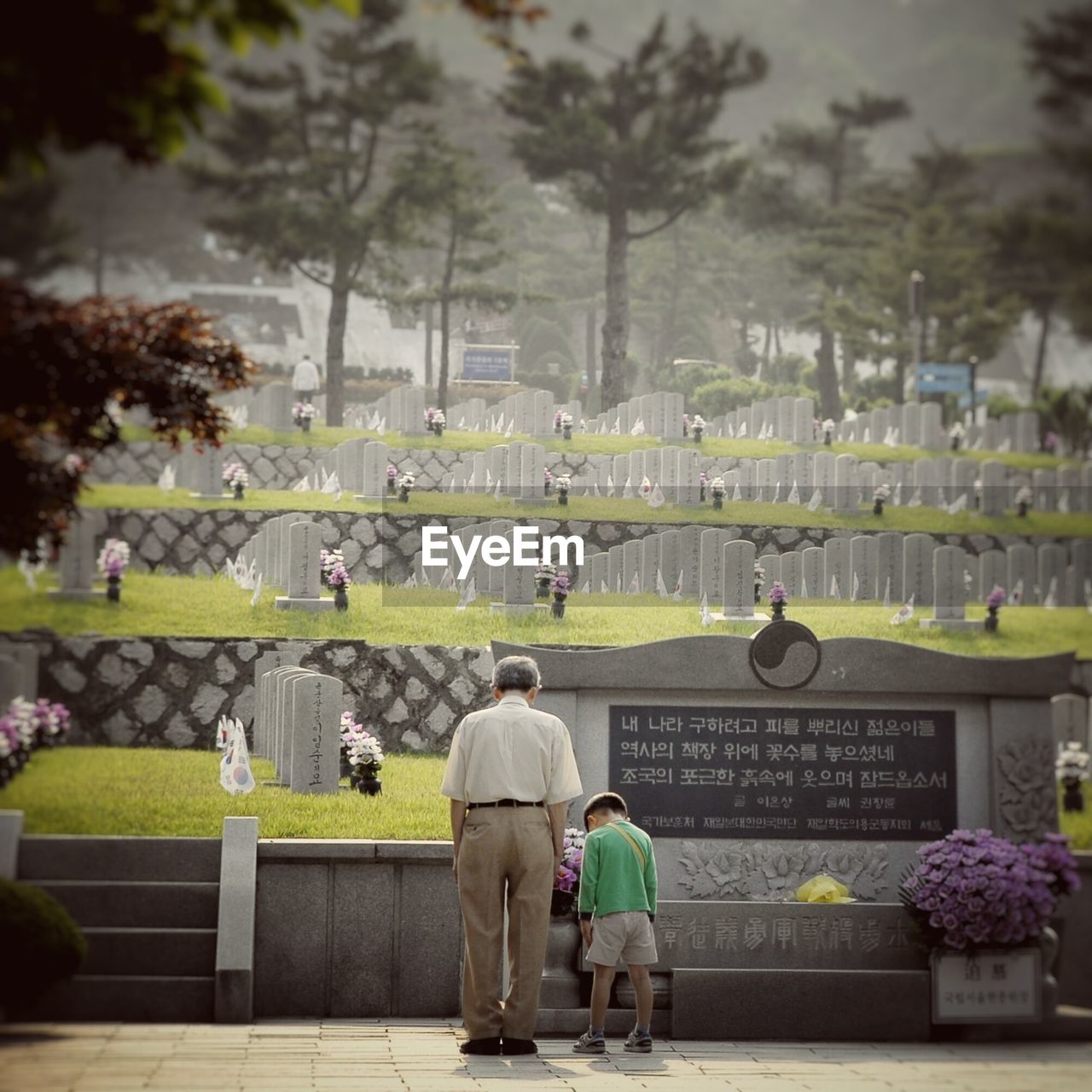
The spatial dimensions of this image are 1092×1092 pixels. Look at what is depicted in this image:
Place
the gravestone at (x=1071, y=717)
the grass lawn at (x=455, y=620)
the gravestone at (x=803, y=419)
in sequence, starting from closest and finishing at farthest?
the gravestone at (x=1071, y=717) < the grass lawn at (x=455, y=620) < the gravestone at (x=803, y=419)

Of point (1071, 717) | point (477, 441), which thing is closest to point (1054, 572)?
point (1071, 717)

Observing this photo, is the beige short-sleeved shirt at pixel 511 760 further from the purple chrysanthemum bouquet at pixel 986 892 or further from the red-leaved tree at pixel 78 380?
the purple chrysanthemum bouquet at pixel 986 892

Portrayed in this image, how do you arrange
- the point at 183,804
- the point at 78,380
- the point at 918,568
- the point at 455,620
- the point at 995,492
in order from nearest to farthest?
1. the point at 78,380
2. the point at 183,804
3. the point at 455,620
4. the point at 918,568
5. the point at 995,492

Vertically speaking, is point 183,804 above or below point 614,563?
below

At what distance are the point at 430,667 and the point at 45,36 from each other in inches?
278

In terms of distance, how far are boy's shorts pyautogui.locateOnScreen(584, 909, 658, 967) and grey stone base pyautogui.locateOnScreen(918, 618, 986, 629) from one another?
5.02 m

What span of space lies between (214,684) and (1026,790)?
520 cm

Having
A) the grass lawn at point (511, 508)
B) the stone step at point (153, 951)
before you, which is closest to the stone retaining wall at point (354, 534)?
the grass lawn at point (511, 508)

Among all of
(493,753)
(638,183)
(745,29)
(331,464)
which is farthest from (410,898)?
(745,29)

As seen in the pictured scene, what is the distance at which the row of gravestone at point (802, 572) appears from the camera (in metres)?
11.1

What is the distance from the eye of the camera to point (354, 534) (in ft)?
36.5

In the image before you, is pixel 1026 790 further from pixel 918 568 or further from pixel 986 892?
pixel 918 568

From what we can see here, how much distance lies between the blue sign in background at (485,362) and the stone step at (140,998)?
4.97m

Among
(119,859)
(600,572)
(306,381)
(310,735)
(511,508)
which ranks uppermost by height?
(306,381)
